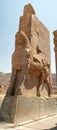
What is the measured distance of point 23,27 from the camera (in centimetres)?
814

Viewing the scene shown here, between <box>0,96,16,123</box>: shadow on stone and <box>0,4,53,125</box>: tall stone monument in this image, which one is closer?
<box>0,96,16,123</box>: shadow on stone

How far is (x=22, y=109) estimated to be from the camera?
20.5ft

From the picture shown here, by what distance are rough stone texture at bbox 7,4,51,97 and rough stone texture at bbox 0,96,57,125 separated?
0.28 meters

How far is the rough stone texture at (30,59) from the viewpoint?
693cm

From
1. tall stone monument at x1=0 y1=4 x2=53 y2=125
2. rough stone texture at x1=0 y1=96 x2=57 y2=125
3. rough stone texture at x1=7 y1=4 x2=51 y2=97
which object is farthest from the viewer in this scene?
rough stone texture at x1=7 y1=4 x2=51 y2=97

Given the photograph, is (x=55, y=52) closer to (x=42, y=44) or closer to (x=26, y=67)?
(x=42, y=44)

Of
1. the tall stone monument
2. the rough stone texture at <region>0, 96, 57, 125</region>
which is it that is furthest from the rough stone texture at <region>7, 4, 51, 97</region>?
the rough stone texture at <region>0, 96, 57, 125</region>

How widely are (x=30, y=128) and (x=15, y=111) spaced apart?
35.8 inches

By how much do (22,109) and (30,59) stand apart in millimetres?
1910

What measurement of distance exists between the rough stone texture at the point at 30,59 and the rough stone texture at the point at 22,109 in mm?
283

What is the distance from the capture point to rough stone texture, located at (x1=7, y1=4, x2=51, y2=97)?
693cm

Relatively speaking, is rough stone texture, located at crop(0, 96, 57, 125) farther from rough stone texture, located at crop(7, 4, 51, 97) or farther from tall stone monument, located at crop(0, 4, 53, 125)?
rough stone texture, located at crop(7, 4, 51, 97)

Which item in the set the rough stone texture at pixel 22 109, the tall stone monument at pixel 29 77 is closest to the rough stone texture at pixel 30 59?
the tall stone monument at pixel 29 77

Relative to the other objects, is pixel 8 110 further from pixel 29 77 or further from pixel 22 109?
pixel 29 77
